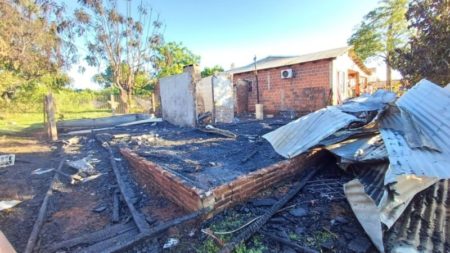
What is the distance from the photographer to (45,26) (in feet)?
42.0

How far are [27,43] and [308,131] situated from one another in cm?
1333

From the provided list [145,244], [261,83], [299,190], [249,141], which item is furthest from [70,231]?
[261,83]

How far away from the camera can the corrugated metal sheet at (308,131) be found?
3.84m

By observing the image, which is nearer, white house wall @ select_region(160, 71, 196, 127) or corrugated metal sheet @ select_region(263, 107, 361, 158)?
corrugated metal sheet @ select_region(263, 107, 361, 158)

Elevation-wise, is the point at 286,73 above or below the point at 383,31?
below

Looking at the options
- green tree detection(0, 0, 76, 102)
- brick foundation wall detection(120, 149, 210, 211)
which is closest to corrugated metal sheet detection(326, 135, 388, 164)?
brick foundation wall detection(120, 149, 210, 211)

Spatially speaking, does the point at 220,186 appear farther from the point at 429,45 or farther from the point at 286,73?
the point at 286,73

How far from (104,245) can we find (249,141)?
4.14 meters

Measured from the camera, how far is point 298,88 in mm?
12812

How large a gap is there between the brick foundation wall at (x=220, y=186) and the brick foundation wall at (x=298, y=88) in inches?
339

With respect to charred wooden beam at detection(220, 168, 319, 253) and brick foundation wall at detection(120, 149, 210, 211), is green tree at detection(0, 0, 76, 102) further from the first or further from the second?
charred wooden beam at detection(220, 168, 319, 253)

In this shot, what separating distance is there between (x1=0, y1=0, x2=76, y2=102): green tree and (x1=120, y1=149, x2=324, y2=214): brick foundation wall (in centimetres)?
911

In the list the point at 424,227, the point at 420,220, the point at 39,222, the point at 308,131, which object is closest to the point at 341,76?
the point at 308,131

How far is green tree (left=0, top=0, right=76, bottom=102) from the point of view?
9.91 meters
